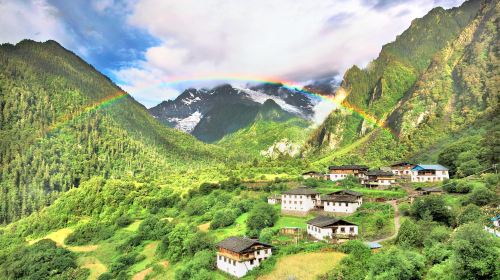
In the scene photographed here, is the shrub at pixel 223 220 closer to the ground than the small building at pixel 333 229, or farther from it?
closer to the ground

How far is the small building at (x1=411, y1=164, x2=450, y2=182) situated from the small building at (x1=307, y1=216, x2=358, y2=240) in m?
37.5

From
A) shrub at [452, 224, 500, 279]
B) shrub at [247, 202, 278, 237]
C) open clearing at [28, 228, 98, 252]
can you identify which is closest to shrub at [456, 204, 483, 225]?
shrub at [452, 224, 500, 279]

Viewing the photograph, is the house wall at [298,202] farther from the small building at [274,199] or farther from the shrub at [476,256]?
the shrub at [476,256]

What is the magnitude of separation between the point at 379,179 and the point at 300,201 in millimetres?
25124

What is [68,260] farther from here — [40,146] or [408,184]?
[40,146]

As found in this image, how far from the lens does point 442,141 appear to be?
127 m

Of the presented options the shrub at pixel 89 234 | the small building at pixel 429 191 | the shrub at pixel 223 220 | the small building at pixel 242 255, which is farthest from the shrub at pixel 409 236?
the shrub at pixel 89 234

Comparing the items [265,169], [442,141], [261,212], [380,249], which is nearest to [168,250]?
[261,212]

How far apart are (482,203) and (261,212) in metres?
31.7

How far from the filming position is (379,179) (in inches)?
3406

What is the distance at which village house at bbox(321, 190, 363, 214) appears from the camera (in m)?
66.0

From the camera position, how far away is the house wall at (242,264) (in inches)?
2005

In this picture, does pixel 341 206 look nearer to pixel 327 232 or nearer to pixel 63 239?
pixel 327 232

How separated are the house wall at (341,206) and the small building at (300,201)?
2.73 metres
